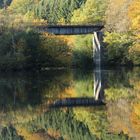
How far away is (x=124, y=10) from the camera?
249 ft

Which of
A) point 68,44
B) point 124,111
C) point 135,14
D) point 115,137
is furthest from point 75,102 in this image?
point 68,44

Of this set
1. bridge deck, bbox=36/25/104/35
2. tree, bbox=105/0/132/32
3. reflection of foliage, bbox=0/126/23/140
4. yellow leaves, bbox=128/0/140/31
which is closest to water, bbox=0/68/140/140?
reflection of foliage, bbox=0/126/23/140

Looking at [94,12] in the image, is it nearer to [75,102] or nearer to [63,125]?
[75,102]

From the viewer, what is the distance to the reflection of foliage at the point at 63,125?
18.8m

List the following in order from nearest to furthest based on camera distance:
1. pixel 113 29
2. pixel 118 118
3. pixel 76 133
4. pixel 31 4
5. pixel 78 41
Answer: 1. pixel 76 133
2. pixel 118 118
3. pixel 113 29
4. pixel 78 41
5. pixel 31 4

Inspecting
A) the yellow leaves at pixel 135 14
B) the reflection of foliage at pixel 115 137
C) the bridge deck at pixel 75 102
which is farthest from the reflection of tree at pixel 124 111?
the yellow leaves at pixel 135 14

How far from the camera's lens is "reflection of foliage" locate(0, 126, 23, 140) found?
736 inches

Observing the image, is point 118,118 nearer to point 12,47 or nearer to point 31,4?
point 12,47

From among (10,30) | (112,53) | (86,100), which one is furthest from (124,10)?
(86,100)

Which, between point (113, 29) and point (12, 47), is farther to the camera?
point (113, 29)

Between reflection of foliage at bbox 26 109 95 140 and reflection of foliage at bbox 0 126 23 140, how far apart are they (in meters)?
0.75

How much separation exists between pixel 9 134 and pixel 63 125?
2.67 meters

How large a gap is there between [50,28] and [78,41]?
30.4 feet

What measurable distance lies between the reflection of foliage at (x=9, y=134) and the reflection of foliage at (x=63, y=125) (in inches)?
29.4
